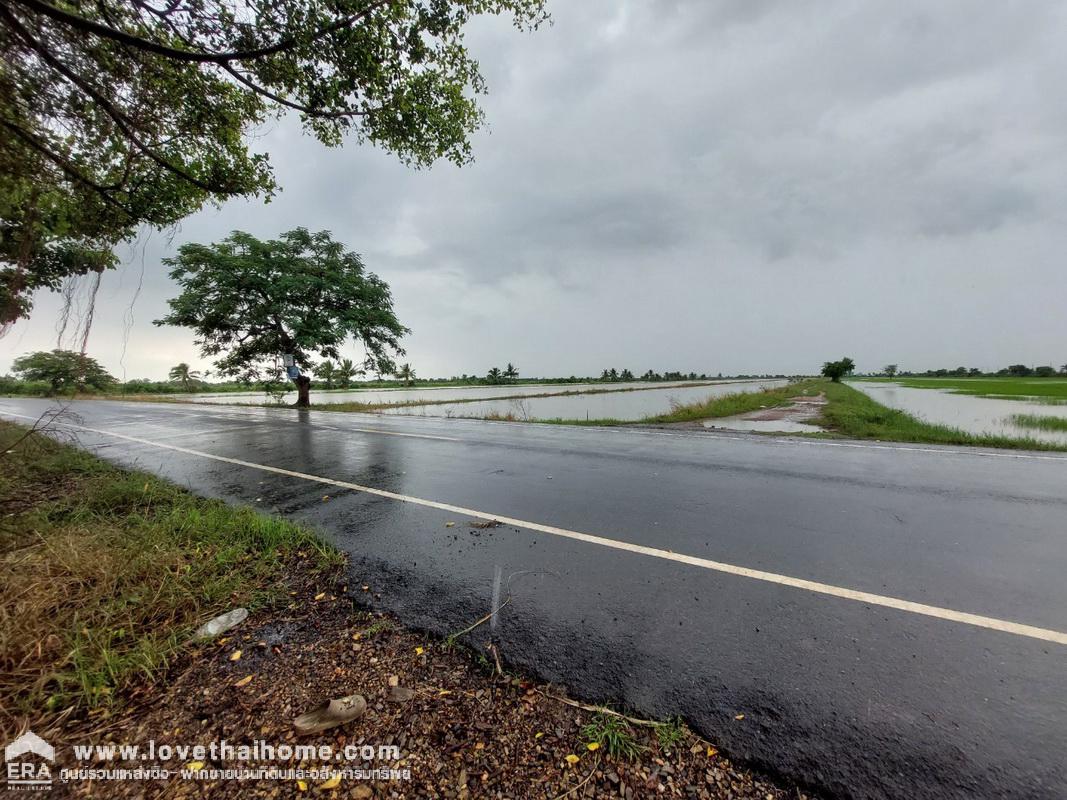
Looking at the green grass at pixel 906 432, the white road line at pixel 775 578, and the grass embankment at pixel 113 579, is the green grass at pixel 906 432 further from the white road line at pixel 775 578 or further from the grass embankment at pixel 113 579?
the grass embankment at pixel 113 579

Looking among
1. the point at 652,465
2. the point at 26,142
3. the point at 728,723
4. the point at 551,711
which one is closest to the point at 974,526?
the point at 652,465

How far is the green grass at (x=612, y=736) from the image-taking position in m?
1.67

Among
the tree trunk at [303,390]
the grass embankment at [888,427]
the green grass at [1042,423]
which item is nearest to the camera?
the grass embankment at [888,427]

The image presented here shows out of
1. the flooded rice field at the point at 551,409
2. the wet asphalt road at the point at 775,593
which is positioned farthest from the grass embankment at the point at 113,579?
the flooded rice field at the point at 551,409

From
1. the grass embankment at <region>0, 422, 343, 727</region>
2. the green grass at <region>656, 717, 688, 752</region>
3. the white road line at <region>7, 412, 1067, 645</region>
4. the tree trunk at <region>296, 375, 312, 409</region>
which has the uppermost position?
the tree trunk at <region>296, 375, 312, 409</region>

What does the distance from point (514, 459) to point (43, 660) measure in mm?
6126

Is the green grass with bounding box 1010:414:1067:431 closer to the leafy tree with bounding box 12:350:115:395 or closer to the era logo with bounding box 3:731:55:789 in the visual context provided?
the era logo with bounding box 3:731:55:789

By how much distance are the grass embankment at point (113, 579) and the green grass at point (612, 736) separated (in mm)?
2238

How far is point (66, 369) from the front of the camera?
389 cm

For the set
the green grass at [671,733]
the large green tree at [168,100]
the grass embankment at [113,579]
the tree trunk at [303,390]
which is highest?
the large green tree at [168,100]

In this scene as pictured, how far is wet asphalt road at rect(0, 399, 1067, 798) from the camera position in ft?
5.72

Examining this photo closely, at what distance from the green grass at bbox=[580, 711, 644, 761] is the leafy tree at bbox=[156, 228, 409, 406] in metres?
20.6

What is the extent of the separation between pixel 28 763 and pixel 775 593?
395 centimetres

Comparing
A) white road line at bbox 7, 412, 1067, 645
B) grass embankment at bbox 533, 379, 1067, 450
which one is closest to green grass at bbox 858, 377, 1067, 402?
grass embankment at bbox 533, 379, 1067, 450
